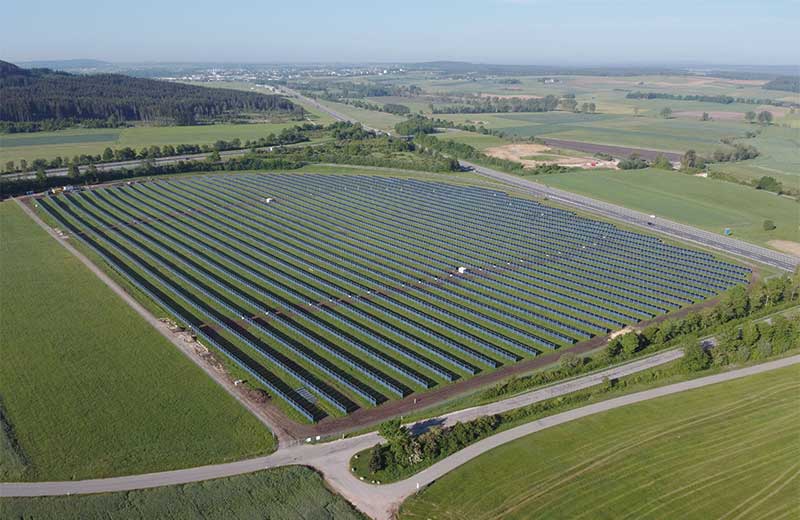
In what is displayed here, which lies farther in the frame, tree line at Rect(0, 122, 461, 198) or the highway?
tree line at Rect(0, 122, 461, 198)

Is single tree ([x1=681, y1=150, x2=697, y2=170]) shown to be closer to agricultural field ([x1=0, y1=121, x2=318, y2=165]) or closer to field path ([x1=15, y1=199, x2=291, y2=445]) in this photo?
field path ([x1=15, y1=199, x2=291, y2=445])

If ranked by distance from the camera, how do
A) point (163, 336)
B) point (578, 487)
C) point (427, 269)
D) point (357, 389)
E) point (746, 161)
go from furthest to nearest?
point (746, 161)
point (427, 269)
point (163, 336)
point (357, 389)
point (578, 487)

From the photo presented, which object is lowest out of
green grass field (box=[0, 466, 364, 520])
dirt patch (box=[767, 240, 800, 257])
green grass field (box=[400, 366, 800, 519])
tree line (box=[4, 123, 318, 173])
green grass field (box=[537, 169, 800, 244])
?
green grass field (box=[0, 466, 364, 520])

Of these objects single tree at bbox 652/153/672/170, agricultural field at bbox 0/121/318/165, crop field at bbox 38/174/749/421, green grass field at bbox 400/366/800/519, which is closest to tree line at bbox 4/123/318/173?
agricultural field at bbox 0/121/318/165

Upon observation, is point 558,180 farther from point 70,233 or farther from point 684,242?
point 70,233

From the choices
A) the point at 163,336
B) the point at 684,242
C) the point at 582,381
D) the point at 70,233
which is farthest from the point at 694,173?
the point at 70,233

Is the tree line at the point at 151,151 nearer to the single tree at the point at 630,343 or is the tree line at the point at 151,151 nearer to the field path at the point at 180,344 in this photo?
the field path at the point at 180,344
